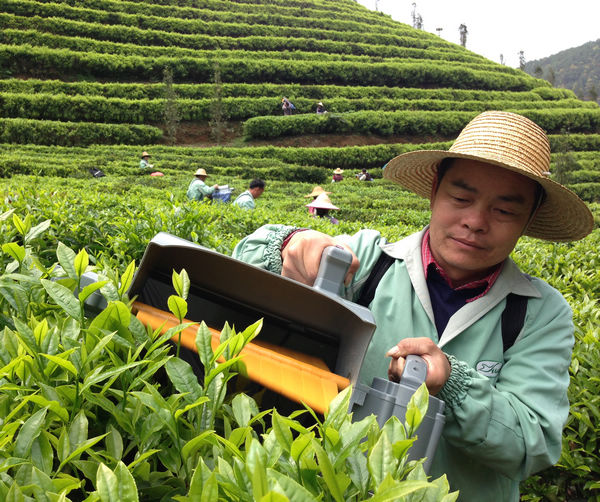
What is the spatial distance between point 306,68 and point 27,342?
30.9 m

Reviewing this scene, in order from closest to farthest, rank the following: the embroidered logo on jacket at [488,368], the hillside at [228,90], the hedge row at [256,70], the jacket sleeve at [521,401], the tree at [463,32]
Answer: the jacket sleeve at [521,401] → the embroidered logo on jacket at [488,368] → the hillside at [228,90] → the hedge row at [256,70] → the tree at [463,32]

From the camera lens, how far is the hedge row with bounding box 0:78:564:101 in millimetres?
22125

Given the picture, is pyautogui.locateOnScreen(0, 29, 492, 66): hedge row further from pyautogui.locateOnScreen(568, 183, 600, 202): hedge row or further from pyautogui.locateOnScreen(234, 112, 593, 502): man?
pyautogui.locateOnScreen(234, 112, 593, 502): man

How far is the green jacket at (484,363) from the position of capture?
1102 mm

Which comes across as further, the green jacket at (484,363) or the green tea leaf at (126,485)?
the green jacket at (484,363)

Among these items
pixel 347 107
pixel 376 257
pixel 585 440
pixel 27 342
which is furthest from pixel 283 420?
pixel 347 107

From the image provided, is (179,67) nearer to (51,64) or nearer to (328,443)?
(51,64)

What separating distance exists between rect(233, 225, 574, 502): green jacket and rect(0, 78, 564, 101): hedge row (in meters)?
25.0

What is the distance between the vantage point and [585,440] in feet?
6.60

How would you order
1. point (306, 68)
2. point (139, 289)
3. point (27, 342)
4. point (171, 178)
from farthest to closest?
point (306, 68), point (171, 178), point (139, 289), point (27, 342)

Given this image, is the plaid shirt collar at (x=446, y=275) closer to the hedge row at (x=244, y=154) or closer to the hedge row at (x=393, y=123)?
the hedge row at (x=244, y=154)

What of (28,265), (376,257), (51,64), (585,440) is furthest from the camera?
(51,64)

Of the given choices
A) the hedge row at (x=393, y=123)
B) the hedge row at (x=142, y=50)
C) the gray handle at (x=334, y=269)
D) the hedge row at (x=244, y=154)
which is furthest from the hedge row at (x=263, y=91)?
the gray handle at (x=334, y=269)

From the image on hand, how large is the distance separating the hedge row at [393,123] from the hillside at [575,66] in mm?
92033
